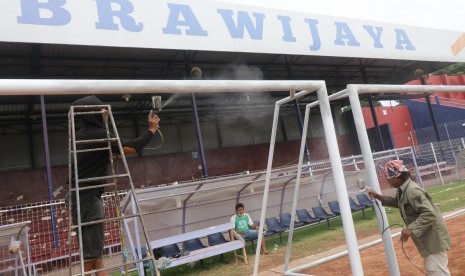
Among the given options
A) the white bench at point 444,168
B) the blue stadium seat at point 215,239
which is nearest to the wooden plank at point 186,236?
the blue stadium seat at point 215,239

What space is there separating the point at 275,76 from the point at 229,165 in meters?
6.38

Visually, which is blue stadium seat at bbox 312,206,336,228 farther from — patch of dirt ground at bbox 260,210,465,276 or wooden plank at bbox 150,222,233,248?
patch of dirt ground at bbox 260,210,465,276

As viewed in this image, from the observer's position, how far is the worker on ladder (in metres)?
3.08

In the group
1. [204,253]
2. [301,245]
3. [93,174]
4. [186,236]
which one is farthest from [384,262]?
[93,174]

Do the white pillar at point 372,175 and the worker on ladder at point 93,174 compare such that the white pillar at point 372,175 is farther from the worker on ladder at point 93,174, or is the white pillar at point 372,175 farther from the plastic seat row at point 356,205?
the plastic seat row at point 356,205

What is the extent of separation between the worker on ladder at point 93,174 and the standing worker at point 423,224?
2560mm

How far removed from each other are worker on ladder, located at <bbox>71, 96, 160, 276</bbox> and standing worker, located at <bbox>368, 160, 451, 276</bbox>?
2560 millimetres

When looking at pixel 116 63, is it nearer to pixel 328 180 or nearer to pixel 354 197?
pixel 328 180

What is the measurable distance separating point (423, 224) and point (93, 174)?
3.15 meters

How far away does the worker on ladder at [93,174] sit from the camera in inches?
121

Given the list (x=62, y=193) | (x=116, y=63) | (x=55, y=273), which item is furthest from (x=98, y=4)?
(x=62, y=193)

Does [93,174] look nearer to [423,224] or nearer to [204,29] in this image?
[423,224]

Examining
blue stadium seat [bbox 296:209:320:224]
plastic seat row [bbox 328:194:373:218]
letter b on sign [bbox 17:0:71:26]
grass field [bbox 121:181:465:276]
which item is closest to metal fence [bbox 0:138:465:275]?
plastic seat row [bbox 328:194:373:218]

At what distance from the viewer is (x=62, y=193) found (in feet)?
57.1
